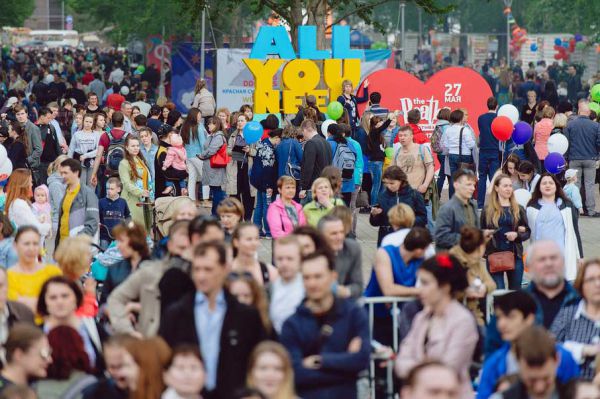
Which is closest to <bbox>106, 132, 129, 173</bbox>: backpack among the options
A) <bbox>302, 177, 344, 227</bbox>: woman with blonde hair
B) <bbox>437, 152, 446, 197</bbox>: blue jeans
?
<bbox>437, 152, 446, 197</bbox>: blue jeans

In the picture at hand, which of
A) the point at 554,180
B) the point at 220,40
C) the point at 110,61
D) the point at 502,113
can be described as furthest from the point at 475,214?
the point at 110,61

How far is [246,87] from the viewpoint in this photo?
3219 cm

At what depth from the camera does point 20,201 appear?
14.3 meters

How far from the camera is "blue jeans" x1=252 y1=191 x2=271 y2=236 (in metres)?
19.5

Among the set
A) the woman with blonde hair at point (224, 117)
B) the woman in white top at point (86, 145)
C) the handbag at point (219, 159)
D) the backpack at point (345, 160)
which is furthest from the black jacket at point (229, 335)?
the woman with blonde hair at point (224, 117)

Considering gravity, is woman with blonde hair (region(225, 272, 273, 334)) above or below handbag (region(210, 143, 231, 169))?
below

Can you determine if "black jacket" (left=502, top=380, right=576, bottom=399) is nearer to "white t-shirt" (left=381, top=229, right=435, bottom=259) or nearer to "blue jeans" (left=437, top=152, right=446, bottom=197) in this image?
"white t-shirt" (left=381, top=229, right=435, bottom=259)

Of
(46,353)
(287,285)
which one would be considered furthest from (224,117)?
(46,353)

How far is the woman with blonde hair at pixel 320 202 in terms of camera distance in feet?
43.8

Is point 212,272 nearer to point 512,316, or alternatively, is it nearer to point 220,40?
point 512,316

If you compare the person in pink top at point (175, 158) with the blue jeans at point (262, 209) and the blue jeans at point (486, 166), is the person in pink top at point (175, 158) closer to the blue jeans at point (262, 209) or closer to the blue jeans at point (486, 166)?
the blue jeans at point (262, 209)

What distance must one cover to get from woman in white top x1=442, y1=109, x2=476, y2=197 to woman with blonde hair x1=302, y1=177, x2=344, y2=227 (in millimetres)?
7425

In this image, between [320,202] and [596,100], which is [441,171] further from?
[320,202]

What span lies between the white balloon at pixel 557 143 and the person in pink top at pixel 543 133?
1.44 ft
